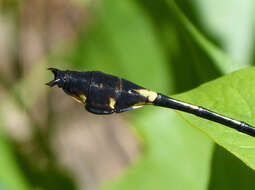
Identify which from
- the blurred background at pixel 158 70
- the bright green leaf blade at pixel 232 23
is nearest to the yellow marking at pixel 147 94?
the blurred background at pixel 158 70

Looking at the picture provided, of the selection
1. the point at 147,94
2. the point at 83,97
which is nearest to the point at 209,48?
the point at 147,94

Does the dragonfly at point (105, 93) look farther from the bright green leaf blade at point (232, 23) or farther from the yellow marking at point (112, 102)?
the bright green leaf blade at point (232, 23)

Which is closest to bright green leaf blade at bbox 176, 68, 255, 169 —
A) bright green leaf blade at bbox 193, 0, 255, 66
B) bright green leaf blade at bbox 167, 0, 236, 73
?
bright green leaf blade at bbox 167, 0, 236, 73

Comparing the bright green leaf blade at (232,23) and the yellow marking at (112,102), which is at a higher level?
the bright green leaf blade at (232,23)

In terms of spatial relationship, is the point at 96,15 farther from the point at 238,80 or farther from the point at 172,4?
the point at 238,80

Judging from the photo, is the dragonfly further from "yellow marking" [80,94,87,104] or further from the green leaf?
the green leaf

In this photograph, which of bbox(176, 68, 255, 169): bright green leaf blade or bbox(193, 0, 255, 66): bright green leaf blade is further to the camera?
bbox(193, 0, 255, 66): bright green leaf blade

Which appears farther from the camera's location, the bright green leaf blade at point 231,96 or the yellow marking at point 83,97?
the yellow marking at point 83,97

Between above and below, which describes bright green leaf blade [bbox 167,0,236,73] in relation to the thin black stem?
above

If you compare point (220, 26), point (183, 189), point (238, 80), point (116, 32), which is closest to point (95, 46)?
point (116, 32)
